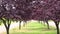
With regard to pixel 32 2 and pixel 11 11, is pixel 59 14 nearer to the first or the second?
pixel 32 2

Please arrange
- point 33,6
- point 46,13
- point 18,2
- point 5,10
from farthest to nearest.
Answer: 1. point 46,13
2. point 33,6
3. point 18,2
4. point 5,10

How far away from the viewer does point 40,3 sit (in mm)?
13469

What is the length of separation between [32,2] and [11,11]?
158 centimetres

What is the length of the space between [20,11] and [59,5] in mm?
2465

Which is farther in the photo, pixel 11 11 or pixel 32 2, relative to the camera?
pixel 32 2

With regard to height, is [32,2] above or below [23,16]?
above

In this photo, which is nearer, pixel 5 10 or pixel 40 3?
pixel 5 10

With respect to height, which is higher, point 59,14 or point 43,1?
point 43,1

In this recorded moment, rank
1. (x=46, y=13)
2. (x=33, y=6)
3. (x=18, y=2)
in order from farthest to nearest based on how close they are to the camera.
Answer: (x=46, y=13), (x=33, y=6), (x=18, y=2)

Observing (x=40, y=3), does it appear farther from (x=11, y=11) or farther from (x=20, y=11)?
(x=11, y=11)

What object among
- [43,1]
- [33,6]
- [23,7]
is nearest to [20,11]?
[23,7]

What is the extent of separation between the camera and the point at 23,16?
→ 12.8m

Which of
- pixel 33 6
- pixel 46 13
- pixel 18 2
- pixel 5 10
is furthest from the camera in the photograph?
pixel 46 13

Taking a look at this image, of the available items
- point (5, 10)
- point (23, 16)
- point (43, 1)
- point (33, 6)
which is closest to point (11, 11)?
point (5, 10)
